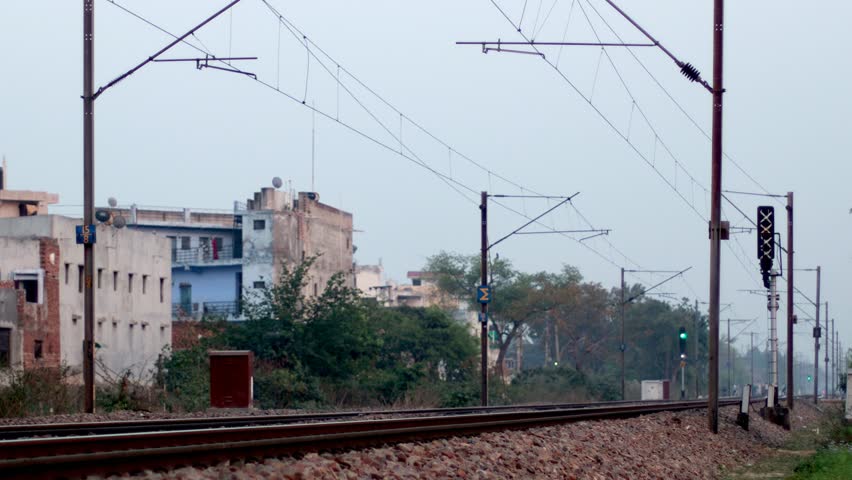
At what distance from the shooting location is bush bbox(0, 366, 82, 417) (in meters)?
25.4

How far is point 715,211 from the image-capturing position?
27.6 m

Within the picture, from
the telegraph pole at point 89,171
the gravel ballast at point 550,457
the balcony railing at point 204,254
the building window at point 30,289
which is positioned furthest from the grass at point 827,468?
the balcony railing at point 204,254

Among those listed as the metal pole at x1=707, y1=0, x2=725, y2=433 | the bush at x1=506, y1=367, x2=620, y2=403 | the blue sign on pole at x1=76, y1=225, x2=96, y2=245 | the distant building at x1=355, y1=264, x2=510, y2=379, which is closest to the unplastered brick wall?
the blue sign on pole at x1=76, y1=225, x2=96, y2=245

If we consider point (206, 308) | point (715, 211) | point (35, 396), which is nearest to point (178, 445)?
point (35, 396)

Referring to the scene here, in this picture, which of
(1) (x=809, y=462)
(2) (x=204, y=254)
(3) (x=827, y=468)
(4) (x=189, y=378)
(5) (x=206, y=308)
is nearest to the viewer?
(3) (x=827, y=468)

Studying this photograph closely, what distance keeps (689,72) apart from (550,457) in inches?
529

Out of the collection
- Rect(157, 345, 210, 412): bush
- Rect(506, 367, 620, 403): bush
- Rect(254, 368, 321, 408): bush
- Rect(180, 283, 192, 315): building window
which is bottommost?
Rect(506, 367, 620, 403): bush

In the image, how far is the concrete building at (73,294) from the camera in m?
50.8

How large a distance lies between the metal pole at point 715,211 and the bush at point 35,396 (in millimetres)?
14767

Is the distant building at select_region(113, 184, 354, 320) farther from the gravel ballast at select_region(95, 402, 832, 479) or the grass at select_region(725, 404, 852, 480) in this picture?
the gravel ballast at select_region(95, 402, 832, 479)

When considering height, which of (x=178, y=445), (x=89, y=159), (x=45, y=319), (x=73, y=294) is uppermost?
(x=89, y=159)

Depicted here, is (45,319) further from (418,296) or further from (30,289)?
(418,296)

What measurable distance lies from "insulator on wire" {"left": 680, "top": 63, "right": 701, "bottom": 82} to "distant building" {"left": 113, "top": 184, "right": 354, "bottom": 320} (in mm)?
63712

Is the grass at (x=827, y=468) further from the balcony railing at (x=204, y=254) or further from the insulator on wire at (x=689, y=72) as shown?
the balcony railing at (x=204, y=254)
